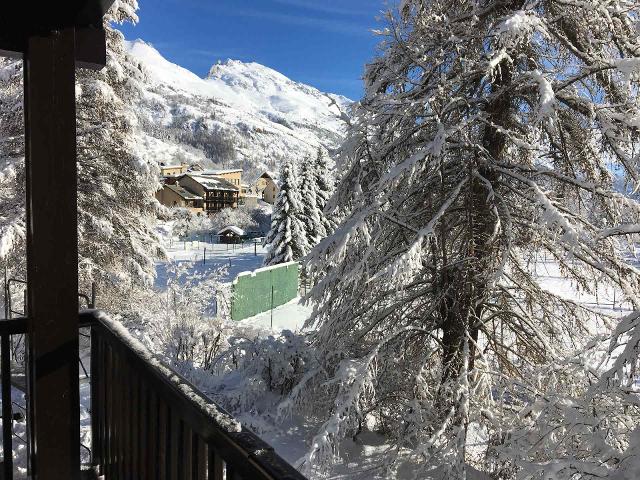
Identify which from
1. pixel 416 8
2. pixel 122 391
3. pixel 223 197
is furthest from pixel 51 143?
pixel 223 197

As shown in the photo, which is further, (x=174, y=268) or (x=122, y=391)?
(x=174, y=268)

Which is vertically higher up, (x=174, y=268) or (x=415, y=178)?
(x=415, y=178)

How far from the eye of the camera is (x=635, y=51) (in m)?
5.77

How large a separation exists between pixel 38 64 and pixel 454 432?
5.34 metres

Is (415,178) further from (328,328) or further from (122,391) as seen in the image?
(122,391)

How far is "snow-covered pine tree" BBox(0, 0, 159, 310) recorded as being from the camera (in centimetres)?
1061

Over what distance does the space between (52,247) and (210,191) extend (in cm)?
7087

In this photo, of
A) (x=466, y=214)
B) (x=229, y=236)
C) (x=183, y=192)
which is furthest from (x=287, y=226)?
(x=183, y=192)

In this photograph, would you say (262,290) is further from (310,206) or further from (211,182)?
(211,182)

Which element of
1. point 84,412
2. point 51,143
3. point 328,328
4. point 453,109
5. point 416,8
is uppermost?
point 416,8

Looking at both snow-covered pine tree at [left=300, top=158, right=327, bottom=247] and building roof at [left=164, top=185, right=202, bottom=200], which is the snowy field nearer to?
snow-covered pine tree at [left=300, top=158, right=327, bottom=247]

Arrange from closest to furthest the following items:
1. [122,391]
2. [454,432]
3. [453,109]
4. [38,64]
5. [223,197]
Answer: [38,64]
[122,391]
[454,432]
[453,109]
[223,197]

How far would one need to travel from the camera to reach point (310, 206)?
104ft

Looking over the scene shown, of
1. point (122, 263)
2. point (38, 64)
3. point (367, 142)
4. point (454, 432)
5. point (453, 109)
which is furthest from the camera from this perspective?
point (122, 263)
